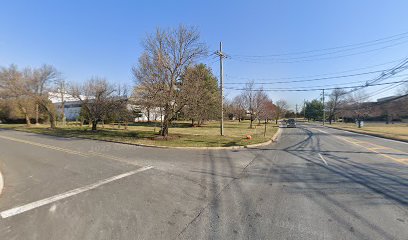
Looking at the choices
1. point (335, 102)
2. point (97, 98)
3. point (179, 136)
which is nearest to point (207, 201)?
point (179, 136)

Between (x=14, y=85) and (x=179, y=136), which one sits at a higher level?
(x=14, y=85)

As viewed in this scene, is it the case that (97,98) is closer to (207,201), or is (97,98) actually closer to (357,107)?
(207,201)

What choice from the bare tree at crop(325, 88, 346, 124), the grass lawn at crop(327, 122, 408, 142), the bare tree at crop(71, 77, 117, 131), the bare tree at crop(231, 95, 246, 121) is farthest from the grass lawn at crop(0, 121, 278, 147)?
the bare tree at crop(325, 88, 346, 124)

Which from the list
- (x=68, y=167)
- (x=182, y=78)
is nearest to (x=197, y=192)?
(x=68, y=167)

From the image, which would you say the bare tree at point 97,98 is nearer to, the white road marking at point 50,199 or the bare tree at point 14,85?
the bare tree at point 14,85

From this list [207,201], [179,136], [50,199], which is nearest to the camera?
[207,201]

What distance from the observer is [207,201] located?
4727 mm

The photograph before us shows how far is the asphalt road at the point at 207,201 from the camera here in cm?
348

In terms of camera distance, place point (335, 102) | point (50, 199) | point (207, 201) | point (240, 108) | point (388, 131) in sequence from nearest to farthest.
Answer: point (207, 201)
point (50, 199)
point (388, 131)
point (240, 108)
point (335, 102)

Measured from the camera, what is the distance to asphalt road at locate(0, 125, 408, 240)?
3.48m

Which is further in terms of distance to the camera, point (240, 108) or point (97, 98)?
point (240, 108)

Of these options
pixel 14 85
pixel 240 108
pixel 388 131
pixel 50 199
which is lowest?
pixel 50 199

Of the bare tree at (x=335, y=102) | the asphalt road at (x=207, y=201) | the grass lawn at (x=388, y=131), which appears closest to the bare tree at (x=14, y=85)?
the asphalt road at (x=207, y=201)

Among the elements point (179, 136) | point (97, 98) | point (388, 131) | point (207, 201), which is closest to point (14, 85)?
point (97, 98)
